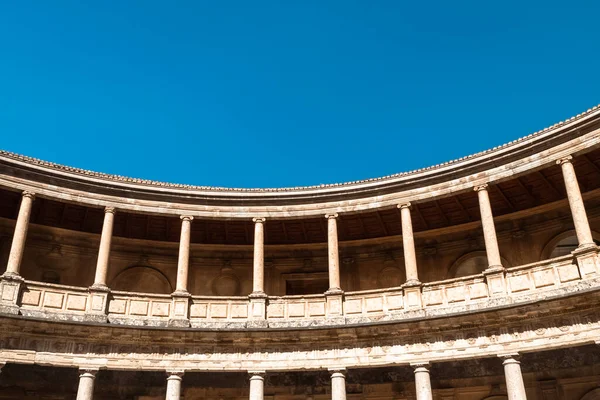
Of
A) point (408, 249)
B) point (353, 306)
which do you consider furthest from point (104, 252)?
point (408, 249)

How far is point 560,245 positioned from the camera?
21.2m

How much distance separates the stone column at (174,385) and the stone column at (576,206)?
36.2ft

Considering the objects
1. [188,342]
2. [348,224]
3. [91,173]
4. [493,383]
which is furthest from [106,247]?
[493,383]

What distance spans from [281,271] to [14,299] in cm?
920

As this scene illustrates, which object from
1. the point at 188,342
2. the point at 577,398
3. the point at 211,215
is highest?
the point at 211,215

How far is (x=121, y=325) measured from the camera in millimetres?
17469

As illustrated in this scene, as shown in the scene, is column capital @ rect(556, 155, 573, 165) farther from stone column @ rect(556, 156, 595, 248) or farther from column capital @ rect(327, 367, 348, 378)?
column capital @ rect(327, 367, 348, 378)

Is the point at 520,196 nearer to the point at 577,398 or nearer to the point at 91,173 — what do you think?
the point at 577,398

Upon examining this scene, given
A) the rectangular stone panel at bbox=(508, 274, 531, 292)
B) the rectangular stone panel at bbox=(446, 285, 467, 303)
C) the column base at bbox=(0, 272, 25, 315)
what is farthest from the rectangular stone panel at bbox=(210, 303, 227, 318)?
the rectangular stone panel at bbox=(508, 274, 531, 292)

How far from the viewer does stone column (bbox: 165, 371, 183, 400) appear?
57.0 ft

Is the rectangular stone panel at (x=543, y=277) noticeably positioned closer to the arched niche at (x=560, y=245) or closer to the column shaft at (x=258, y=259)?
the arched niche at (x=560, y=245)

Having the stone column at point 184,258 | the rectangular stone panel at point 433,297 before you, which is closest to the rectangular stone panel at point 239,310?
the stone column at point 184,258

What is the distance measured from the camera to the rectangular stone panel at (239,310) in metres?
19.0

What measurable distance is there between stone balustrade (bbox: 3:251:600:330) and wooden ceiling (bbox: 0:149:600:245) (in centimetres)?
335
